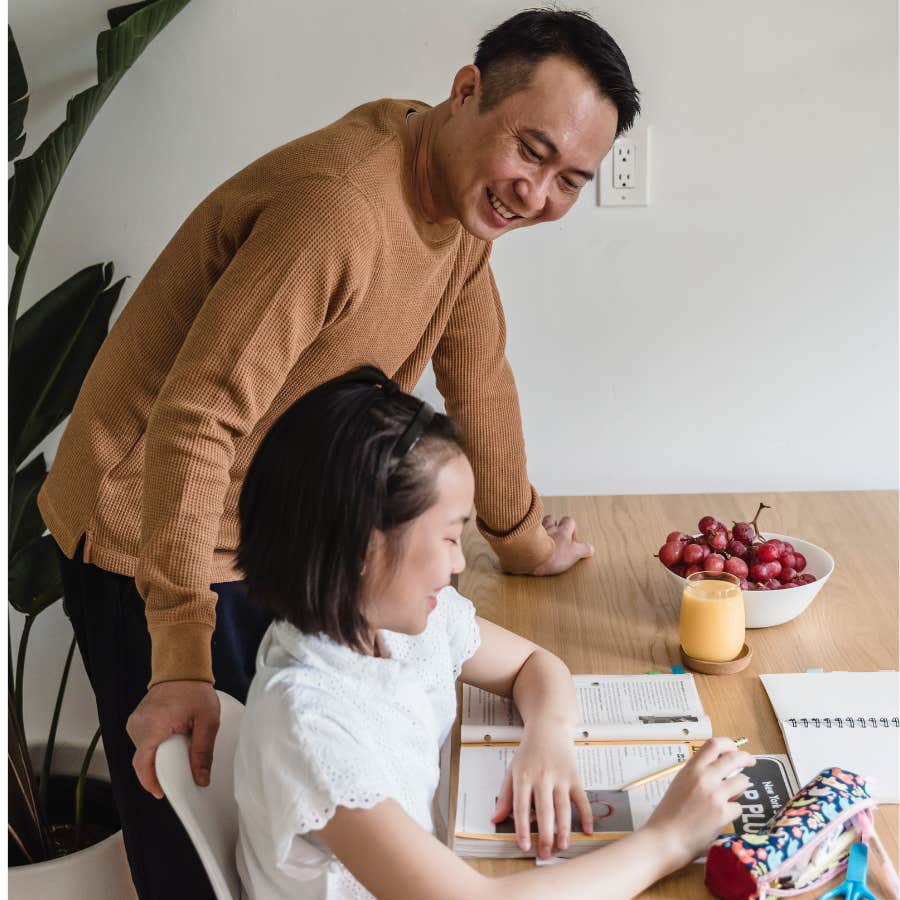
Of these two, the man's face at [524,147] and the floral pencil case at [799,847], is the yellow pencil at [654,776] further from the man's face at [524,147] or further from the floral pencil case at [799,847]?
the man's face at [524,147]

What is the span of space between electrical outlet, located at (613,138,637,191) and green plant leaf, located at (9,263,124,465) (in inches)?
36.6

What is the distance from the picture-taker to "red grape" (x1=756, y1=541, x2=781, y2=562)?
1403mm

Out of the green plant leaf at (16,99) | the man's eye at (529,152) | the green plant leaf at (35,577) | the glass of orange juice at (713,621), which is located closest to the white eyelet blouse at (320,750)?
the glass of orange juice at (713,621)

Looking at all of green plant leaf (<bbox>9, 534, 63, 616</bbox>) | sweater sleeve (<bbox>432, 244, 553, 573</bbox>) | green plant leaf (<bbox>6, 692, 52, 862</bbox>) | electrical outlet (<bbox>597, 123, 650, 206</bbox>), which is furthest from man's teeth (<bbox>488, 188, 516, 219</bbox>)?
green plant leaf (<bbox>6, 692, 52, 862</bbox>)

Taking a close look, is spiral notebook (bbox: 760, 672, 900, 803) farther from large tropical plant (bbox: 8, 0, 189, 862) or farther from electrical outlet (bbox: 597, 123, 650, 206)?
large tropical plant (bbox: 8, 0, 189, 862)

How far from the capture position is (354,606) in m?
1.01

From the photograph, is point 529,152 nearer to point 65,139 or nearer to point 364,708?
point 364,708

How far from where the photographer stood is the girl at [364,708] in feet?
3.00

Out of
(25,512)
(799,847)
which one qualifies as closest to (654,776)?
(799,847)

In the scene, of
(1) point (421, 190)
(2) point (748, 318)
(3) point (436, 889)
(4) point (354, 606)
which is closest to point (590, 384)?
(2) point (748, 318)

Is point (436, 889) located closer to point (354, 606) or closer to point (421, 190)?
point (354, 606)

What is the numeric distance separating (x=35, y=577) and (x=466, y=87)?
3.73ft

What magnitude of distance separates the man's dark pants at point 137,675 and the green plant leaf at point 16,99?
79 cm

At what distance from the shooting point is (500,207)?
4.10ft
